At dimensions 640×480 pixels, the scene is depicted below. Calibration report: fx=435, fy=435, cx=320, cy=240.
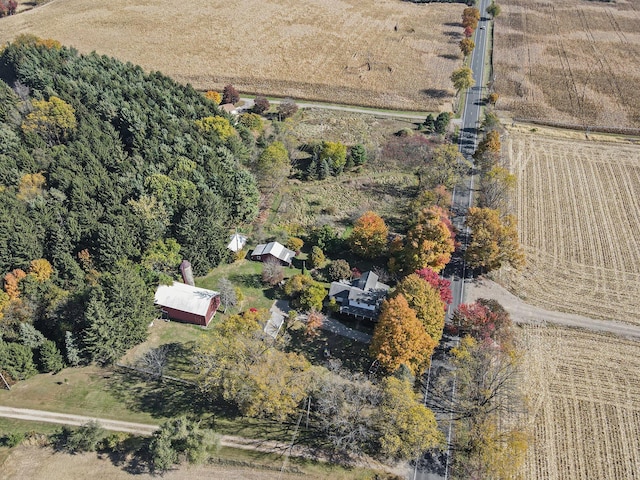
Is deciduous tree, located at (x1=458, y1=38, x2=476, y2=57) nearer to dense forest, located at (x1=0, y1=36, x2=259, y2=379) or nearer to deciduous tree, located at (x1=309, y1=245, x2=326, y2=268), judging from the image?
dense forest, located at (x1=0, y1=36, x2=259, y2=379)

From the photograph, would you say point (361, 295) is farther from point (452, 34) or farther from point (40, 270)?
point (452, 34)

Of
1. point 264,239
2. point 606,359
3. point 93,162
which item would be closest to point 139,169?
point 93,162

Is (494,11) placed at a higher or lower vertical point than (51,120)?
higher

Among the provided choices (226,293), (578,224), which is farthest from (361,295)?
(578,224)

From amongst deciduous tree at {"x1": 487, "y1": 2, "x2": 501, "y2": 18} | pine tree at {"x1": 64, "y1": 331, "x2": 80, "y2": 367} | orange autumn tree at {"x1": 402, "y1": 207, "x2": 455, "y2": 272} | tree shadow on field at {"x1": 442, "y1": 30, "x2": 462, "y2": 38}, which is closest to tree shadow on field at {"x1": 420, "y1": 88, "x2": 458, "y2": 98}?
tree shadow on field at {"x1": 442, "y1": 30, "x2": 462, "y2": 38}

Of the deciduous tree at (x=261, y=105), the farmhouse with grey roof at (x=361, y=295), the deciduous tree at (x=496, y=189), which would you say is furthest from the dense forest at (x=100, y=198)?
the deciduous tree at (x=496, y=189)
